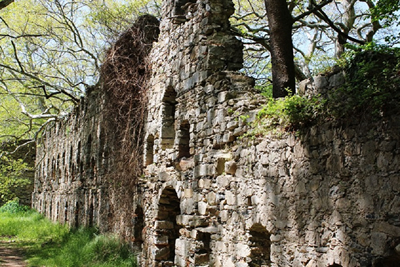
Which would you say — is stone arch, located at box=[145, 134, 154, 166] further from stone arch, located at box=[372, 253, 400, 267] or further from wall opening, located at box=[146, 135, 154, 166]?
stone arch, located at box=[372, 253, 400, 267]

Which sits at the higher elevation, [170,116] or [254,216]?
[170,116]

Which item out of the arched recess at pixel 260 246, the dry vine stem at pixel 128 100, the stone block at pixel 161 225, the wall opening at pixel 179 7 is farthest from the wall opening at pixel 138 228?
the arched recess at pixel 260 246

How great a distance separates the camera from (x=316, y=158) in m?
4.57

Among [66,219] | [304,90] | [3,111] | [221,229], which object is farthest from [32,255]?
[3,111]

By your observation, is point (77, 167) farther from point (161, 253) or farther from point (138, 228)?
point (161, 253)

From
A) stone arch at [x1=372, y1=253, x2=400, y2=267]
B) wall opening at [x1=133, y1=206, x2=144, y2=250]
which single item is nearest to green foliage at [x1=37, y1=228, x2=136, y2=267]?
wall opening at [x1=133, y1=206, x2=144, y2=250]

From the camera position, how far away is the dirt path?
12.0m

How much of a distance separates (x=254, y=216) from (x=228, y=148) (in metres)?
1.33

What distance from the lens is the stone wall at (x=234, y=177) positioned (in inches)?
155

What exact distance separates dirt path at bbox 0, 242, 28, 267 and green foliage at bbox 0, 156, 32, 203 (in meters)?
9.74

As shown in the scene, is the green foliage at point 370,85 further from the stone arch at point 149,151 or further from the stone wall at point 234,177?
the stone arch at point 149,151

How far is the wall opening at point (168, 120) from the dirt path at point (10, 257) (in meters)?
6.05

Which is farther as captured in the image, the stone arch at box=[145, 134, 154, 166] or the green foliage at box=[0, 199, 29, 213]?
the green foliage at box=[0, 199, 29, 213]

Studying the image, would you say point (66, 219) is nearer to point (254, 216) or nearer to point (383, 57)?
point (254, 216)
